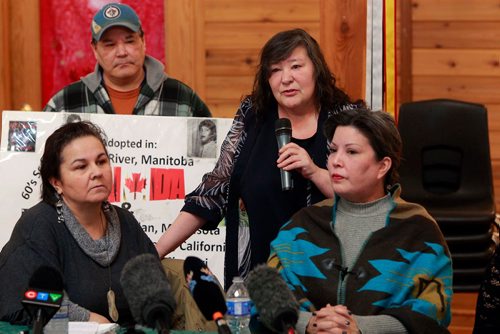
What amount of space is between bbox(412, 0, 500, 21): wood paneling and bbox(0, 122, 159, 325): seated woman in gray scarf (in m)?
2.88

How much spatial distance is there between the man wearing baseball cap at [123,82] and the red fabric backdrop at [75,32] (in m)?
0.89

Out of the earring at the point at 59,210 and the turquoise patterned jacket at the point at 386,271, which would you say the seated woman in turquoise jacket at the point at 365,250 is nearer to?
the turquoise patterned jacket at the point at 386,271

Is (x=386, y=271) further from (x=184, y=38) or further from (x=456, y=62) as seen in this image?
(x=456, y=62)

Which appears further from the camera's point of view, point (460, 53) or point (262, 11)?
point (460, 53)

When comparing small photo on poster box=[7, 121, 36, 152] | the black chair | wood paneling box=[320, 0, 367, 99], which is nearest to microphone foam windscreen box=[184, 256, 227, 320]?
small photo on poster box=[7, 121, 36, 152]

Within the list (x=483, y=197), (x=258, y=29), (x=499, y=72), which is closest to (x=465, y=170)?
(x=483, y=197)

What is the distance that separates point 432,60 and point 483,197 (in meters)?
1.12

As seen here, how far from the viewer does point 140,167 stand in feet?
13.3

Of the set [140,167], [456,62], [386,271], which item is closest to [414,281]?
[386,271]

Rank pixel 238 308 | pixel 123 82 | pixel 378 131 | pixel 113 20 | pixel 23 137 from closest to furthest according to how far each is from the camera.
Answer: pixel 238 308, pixel 378 131, pixel 113 20, pixel 123 82, pixel 23 137

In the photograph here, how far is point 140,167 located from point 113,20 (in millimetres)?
688

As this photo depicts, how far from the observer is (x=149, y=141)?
402cm

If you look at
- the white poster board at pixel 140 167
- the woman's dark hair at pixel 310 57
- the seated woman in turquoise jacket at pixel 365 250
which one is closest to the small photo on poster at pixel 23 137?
the white poster board at pixel 140 167

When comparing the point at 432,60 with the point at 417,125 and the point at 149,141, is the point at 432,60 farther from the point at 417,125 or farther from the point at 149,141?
the point at 149,141
